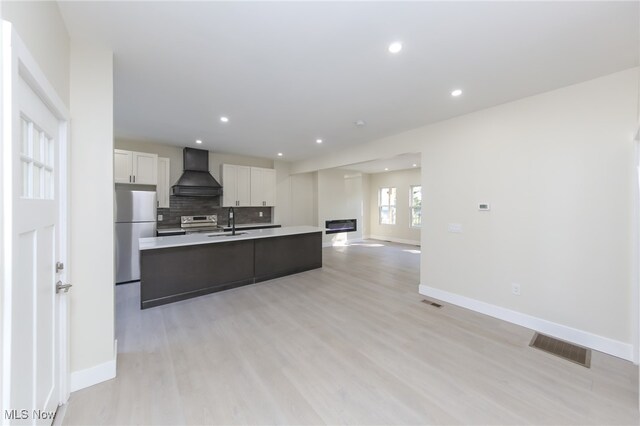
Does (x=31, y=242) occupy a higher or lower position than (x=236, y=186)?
lower

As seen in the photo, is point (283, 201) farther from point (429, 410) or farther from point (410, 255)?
point (429, 410)

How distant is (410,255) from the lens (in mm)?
6770

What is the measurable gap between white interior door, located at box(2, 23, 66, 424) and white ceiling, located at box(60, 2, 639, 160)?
866mm

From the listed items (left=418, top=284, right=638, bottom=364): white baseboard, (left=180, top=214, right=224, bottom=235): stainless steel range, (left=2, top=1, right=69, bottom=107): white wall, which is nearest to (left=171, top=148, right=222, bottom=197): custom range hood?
(left=180, top=214, right=224, bottom=235): stainless steel range

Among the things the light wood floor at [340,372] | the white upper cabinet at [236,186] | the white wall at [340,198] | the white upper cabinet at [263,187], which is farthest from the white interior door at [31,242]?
the white wall at [340,198]

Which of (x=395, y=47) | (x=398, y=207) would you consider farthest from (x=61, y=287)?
(x=398, y=207)

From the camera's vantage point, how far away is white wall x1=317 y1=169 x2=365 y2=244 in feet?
26.4

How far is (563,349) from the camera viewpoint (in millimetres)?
2408

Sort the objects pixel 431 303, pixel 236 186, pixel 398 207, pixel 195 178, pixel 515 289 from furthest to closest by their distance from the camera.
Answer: pixel 398 207 → pixel 236 186 → pixel 195 178 → pixel 431 303 → pixel 515 289

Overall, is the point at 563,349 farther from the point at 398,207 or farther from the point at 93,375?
the point at 398,207

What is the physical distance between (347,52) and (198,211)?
5.26m

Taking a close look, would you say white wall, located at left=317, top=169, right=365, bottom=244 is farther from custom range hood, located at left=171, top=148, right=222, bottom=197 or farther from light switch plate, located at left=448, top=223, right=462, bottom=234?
light switch plate, located at left=448, top=223, right=462, bottom=234

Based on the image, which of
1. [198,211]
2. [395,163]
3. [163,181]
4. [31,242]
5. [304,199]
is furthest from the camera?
[304,199]

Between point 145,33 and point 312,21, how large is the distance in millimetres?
1247
